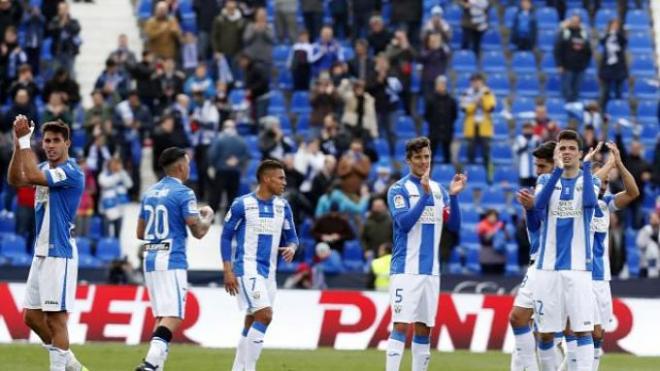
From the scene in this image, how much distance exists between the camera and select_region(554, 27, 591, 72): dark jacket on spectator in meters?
32.2

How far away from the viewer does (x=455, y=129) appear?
105ft

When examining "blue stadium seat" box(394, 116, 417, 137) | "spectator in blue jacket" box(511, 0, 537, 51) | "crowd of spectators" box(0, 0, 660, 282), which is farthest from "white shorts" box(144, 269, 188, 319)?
"spectator in blue jacket" box(511, 0, 537, 51)

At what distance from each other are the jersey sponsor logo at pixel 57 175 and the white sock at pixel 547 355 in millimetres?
4867

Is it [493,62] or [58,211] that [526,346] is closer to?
[58,211]

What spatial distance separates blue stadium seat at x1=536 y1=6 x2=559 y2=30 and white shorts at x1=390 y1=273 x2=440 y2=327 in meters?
19.8

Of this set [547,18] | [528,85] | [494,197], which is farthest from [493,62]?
[494,197]

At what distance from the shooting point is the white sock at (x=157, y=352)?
1538cm

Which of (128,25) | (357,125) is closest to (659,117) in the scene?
(357,125)

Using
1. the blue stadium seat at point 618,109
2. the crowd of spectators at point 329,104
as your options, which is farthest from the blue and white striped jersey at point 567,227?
the blue stadium seat at point 618,109

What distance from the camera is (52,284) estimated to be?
15.1 m

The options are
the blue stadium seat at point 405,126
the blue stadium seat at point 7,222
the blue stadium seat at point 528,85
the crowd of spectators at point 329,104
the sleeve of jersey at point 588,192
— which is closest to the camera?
the sleeve of jersey at point 588,192

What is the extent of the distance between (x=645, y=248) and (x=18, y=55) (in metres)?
12.5

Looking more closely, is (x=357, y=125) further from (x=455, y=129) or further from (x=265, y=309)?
(x=265, y=309)

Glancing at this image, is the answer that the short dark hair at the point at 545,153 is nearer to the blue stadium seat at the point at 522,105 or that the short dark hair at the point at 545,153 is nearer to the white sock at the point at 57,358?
the white sock at the point at 57,358
